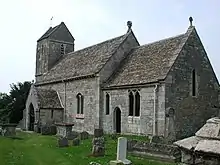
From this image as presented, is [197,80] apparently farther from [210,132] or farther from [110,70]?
[210,132]

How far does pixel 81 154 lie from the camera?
17906mm

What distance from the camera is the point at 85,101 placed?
1292 inches

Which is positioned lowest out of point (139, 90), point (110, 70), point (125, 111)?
point (125, 111)

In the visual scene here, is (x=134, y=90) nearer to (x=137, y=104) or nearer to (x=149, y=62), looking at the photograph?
(x=137, y=104)

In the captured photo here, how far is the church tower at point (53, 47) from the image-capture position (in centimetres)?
4650

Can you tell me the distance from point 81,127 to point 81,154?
15.3 meters

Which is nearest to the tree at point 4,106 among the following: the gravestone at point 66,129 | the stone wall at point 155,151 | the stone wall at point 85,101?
the stone wall at point 85,101

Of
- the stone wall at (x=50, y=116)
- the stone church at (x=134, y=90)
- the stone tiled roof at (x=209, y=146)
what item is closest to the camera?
the stone tiled roof at (x=209, y=146)

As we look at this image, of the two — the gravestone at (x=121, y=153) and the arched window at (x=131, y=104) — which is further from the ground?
the arched window at (x=131, y=104)

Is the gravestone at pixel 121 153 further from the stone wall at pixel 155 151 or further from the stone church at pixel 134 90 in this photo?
the stone church at pixel 134 90

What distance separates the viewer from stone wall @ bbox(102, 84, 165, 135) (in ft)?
79.0

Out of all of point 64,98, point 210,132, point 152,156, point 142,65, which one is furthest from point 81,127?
point 210,132

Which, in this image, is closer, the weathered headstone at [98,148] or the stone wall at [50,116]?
the weathered headstone at [98,148]

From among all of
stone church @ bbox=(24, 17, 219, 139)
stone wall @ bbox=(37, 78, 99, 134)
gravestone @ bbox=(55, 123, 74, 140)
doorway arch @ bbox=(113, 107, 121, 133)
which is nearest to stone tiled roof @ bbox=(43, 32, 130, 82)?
stone church @ bbox=(24, 17, 219, 139)
